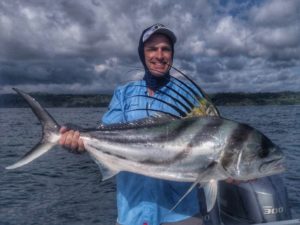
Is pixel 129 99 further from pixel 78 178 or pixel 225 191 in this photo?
pixel 78 178

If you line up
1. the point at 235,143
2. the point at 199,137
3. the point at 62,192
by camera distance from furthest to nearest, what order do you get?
the point at 62,192, the point at 199,137, the point at 235,143

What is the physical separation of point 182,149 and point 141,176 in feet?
2.17

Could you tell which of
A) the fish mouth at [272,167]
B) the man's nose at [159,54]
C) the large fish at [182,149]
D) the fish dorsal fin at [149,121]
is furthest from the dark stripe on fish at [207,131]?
the man's nose at [159,54]

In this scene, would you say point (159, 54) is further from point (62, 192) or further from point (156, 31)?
point (62, 192)

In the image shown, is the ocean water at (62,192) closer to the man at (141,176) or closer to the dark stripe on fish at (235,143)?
the man at (141,176)

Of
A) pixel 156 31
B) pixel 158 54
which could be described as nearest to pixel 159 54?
pixel 158 54

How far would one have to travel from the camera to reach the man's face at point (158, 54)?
4285 mm

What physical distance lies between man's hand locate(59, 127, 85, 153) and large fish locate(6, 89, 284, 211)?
0.05 meters

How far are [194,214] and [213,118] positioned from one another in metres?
1.12

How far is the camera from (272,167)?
11.3ft

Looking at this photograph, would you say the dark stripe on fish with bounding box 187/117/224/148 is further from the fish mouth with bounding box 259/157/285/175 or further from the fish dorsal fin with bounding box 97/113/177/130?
the fish mouth with bounding box 259/157/285/175

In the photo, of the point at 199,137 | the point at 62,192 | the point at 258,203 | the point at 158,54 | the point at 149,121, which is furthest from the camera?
the point at 62,192

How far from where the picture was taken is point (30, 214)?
1168cm

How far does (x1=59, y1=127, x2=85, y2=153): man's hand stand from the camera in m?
3.73
